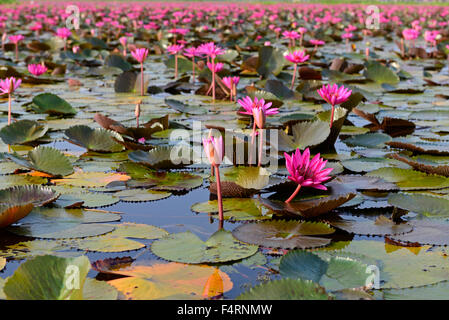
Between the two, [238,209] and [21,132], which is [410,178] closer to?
[238,209]

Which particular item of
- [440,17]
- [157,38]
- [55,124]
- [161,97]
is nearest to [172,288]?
[55,124]

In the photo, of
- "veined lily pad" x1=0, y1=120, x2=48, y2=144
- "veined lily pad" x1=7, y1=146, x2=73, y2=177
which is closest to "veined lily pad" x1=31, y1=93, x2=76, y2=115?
"veined lily pad" x1=0, y1=120, x2=48, y2=144

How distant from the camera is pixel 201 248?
128cm

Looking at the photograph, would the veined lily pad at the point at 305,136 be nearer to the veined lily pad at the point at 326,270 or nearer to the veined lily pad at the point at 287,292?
the veined lily pad at the point at 326,270

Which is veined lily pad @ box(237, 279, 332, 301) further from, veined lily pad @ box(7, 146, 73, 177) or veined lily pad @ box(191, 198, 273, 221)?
veined lily pad @ box(7, 146, 73, 177)

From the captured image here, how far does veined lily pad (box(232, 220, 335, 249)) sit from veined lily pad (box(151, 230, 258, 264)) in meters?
0.03

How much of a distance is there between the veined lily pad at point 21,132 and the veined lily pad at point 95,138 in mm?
185

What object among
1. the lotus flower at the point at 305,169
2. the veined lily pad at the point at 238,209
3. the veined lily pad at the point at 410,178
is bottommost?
the veined lily pad at the point at 238,209

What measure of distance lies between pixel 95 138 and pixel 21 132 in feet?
1.18

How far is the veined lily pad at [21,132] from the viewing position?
2.29m

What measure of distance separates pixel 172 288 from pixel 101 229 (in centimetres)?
38

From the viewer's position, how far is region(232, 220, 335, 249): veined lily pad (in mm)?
1295

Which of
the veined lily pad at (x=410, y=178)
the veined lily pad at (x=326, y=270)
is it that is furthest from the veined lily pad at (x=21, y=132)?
the veined lily pad at (x=326, y=270)

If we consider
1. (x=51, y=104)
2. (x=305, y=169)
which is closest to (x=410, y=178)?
(x=305, y=169)
